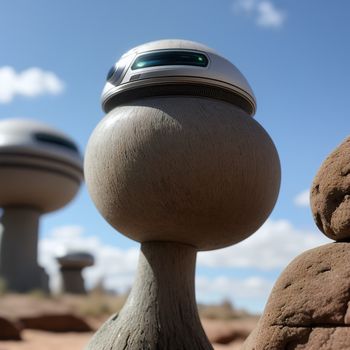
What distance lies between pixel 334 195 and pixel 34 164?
646 inches

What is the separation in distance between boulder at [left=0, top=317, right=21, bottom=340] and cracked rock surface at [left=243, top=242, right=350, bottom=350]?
29.9 ft

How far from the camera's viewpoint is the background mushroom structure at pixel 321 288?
3.46m

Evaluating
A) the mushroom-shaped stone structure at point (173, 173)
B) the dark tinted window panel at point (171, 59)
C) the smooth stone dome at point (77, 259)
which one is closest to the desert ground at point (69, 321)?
the smooth stone dome at point (77, 259)

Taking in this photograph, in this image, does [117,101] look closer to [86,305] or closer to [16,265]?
[86,305]

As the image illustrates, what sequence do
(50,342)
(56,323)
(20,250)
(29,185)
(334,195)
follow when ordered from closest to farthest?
(334,195), (50,342), (56,323), (29,185), (20,250)

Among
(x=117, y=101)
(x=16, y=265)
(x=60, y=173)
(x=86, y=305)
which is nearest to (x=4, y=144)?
(x=60, y=173)

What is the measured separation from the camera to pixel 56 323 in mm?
14766

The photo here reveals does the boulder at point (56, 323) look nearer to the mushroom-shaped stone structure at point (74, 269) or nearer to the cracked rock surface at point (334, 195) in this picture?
the mushroom-shaped stone structure at point (74, 269)

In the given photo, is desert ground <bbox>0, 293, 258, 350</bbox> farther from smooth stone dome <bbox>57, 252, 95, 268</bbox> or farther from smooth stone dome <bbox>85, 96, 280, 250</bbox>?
smooth stone dome <bbox>85, 96, 280, 250</bbox>

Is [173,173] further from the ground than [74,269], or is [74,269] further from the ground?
[74,269]

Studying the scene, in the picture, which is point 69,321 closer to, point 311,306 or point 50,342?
point 50,342

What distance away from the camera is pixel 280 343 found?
3.66 meters

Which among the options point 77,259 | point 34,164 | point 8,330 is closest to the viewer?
point 8,330

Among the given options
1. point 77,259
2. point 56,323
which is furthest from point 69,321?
point 77,259
